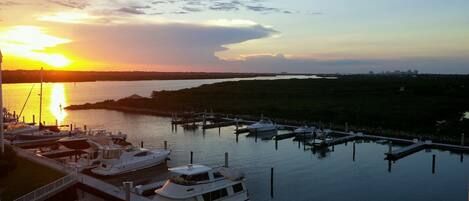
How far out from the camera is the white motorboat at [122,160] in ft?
105

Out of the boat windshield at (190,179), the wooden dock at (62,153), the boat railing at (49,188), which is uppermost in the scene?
the boat windshield at (190,179)

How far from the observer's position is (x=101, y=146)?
34.2m

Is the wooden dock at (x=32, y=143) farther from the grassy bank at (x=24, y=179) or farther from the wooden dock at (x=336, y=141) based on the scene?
the wooden dock at (x=336, y=141)

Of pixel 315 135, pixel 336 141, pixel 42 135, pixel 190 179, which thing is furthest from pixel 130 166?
pixel 336 141

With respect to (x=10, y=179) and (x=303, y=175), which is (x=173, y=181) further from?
(x=303, y=175)

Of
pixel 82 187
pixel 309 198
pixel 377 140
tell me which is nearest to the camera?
pixel 82 187

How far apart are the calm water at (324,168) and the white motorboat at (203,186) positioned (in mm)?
4225

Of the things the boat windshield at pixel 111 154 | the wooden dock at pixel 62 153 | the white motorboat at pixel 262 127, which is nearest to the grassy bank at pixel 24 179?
the boat windshield at pixel 111 154

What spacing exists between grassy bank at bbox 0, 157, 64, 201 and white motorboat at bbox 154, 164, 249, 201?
21.3 ft

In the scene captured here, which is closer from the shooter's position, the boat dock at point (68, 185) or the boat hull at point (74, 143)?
the boat dock at point (68, 185)

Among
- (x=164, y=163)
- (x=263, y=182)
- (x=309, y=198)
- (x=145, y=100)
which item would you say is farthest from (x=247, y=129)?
(x=145, y=100)

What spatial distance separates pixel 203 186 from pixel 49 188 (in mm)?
8014

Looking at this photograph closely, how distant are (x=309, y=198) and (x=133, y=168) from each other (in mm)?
13910

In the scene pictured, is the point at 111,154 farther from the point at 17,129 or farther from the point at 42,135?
the point at 17,129
